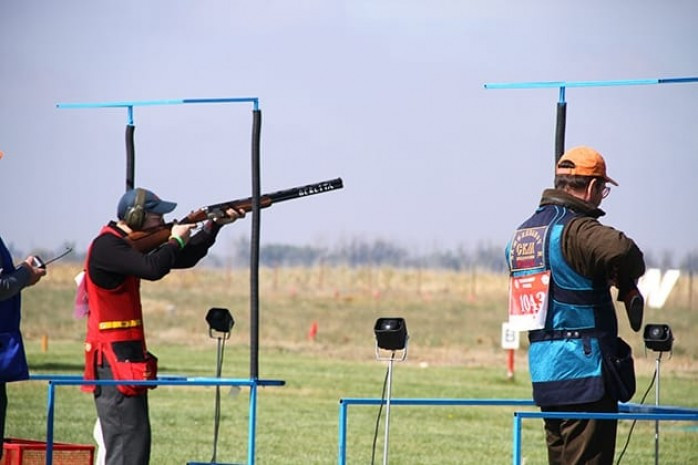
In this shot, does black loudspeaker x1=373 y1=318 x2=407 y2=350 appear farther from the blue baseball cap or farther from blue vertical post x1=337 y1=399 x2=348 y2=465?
the blue baseball cap

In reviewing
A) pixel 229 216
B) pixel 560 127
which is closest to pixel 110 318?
pixel 229 216

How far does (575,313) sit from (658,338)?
1315mm

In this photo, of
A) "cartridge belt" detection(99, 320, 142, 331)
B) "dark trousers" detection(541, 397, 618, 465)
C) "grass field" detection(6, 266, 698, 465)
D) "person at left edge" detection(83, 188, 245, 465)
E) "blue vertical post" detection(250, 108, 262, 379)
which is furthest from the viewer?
"grass field" detection(6, 266, 698, 465)

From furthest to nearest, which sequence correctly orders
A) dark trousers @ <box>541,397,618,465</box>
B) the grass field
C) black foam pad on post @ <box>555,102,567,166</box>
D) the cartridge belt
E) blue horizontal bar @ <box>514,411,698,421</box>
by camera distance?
the grass field < black foam pad on post @ <box>555,102,567,166</box> < the cartridge belt < dark trousers @ <box>541,397,618,465</box> < blue horizontal bar @ <box>514,411,698,421</box>

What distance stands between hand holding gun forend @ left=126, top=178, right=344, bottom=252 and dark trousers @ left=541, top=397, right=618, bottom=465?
109 inches

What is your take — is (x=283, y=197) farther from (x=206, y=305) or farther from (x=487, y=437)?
(x=206, y=305)

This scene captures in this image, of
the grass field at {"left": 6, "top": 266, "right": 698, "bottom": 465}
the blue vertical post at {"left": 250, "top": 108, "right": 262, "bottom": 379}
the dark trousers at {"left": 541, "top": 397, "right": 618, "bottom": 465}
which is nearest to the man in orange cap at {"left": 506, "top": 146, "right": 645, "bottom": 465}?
the dark trousers at {"left": 541, "top": 397, "right": 618, "bottom": 465}

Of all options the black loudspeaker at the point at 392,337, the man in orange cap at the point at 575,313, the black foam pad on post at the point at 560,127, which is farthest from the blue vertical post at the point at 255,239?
the man in orange cap at the point at 575,313

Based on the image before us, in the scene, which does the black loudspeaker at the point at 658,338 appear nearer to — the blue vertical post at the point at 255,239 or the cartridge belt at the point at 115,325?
the blue vertical post at the point at 255,239

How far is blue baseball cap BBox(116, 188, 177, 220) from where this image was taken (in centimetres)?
945

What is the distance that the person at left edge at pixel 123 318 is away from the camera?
30.0ft

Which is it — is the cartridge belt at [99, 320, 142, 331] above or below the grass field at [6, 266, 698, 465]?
above

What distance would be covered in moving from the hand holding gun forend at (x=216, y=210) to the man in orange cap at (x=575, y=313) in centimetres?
240

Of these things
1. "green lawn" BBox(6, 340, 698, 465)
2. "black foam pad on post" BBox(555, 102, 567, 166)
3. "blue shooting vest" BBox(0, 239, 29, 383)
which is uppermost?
"black foam pad on post" BBox(555, 102, 567, 166)
